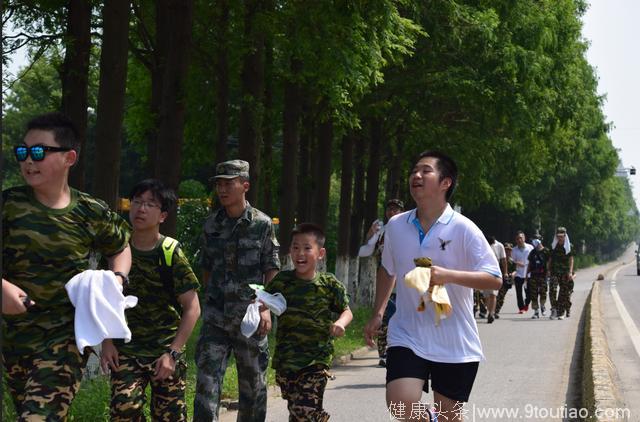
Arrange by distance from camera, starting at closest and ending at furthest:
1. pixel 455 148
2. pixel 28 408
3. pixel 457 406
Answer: pixel 28 408 → pixel 457 406 → pixel 455 148

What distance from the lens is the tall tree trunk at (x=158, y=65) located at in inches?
617

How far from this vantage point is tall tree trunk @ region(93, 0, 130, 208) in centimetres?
1222

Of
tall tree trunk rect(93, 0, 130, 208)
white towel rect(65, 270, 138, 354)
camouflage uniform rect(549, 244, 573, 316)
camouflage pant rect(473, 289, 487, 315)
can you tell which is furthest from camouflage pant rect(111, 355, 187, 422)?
camouflage uniform rect(549, 244, 573, 316)

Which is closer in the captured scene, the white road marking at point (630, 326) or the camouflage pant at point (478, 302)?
the white road marking at point (630, 326)

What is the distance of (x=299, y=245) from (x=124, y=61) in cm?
566

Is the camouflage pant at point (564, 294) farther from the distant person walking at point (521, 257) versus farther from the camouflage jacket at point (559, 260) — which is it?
the distant person walking at point (521, 257)

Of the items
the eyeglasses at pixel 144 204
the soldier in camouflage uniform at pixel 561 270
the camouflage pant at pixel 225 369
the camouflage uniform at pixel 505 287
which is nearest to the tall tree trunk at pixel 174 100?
the camouflage pant at pixel 225 369

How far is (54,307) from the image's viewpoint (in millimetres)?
5102

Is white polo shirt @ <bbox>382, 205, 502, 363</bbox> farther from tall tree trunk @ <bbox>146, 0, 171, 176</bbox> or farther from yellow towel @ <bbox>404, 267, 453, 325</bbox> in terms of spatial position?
tall tree trunk @ <bbox>146, 0, 171, 176</bbox>

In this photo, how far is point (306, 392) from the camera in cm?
729

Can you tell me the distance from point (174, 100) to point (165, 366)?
7.63 metres

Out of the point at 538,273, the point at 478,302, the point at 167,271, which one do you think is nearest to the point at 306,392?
the point at 167,271

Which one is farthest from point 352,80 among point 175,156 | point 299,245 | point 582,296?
point 582,296

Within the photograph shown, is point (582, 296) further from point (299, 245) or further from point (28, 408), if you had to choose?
point (28, 408)
